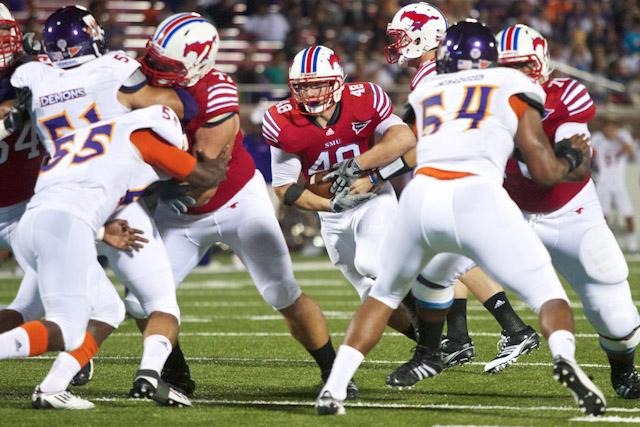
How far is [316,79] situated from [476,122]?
135 centimetres

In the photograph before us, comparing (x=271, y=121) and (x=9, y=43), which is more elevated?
(x=9, y=43)

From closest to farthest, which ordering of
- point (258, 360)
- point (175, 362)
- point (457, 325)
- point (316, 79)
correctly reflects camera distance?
point (175, 362) < point (316, 79) < point (457, 325) < point (258, 360)

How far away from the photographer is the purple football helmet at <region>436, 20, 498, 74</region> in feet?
14.3

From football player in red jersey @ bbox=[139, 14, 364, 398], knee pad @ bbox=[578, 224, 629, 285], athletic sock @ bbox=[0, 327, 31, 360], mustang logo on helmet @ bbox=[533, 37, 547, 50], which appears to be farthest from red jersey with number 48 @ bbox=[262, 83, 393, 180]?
athletic sock @ bbox=[0, 327, 31, 360]

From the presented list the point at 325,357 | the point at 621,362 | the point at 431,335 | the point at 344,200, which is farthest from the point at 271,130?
the point at 621,362

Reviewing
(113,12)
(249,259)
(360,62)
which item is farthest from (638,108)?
(249,259)

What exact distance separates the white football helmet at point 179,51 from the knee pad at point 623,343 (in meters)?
2.04

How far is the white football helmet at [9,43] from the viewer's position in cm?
520

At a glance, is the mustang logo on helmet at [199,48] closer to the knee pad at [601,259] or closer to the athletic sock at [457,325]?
the knee pad at [601,259]

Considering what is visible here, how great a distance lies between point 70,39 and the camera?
4.57m

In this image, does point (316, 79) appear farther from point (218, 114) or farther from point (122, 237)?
point (122, 237)

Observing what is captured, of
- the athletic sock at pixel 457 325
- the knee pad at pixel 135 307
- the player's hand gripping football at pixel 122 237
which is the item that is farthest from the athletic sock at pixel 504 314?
the player's hand gripping football at pixel 122 237

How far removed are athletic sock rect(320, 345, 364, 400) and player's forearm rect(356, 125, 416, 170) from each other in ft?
4.73

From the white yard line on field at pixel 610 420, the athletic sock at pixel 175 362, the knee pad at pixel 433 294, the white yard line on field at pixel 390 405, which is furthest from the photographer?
the knee pad at pixel 433 294
